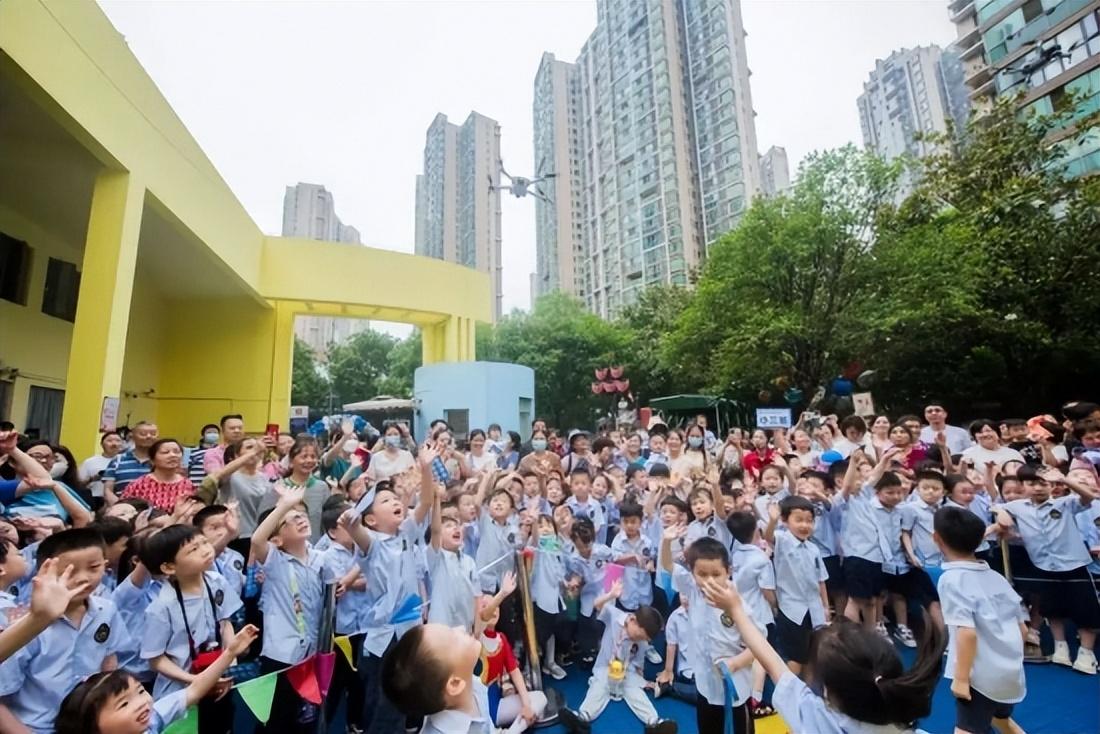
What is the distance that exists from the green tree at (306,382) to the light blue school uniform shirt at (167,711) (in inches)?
1180

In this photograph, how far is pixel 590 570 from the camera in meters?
4.39

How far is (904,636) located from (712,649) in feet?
8.99

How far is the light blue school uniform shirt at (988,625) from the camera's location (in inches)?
94.0

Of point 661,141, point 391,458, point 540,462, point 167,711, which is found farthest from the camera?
point 661,141

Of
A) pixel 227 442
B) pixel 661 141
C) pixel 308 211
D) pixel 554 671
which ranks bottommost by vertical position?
pixel 554 671

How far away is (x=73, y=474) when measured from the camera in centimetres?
441

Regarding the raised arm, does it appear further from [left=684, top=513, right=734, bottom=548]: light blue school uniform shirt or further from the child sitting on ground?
[left=684, top=513, right=734, bottom=548]: light blue school uniform shirt

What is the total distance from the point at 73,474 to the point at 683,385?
65.4 feet

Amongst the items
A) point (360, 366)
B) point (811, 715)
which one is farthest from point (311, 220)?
point (811, 715)

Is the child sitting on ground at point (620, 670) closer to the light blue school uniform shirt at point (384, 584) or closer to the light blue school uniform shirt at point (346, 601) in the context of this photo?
the light blue school uniform shirt at point (384, 584)

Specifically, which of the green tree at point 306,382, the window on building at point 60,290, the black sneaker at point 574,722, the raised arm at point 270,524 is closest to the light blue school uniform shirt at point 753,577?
the black sneaker at point 574,722

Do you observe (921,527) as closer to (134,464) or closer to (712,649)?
(712,649)

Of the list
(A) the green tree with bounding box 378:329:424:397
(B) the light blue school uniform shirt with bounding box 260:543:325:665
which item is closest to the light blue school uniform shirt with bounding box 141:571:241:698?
(B) the light blue school uniform shirt with bounding box 260:543:325:665

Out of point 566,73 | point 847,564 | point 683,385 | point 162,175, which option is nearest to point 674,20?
point 566,73
